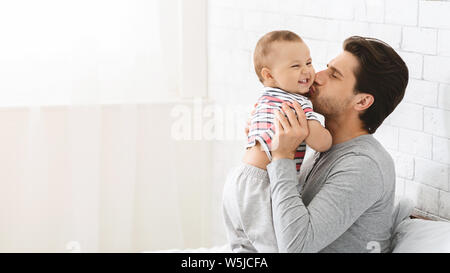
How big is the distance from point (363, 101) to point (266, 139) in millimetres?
291

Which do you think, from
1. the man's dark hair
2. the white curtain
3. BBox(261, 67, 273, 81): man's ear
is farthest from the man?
the white curtain

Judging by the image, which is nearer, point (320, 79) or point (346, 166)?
point (346, 166)

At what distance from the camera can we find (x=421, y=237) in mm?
1755

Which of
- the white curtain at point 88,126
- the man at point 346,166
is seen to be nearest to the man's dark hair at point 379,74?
the man at point 346,166

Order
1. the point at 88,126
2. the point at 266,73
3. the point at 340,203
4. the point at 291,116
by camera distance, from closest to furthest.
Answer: the point at 340,203 → the point at 291,116 → the point at 266,73 → the point at 88,126

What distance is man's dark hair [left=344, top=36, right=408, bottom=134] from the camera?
1.71 meters

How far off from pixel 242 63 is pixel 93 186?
0.93m

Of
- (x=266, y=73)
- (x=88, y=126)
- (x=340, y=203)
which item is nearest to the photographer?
(x=340, y=203)

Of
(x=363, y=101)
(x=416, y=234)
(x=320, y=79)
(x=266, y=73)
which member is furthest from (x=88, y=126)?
(x=416, y=234)

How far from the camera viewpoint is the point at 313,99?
1.85 meters

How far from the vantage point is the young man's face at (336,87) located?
69.6 inches

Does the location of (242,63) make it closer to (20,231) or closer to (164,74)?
(164,74)

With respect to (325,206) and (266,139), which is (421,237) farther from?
(266,139)

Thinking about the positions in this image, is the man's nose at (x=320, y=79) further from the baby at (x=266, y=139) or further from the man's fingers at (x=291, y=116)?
the man's fingers at (x=291, y=116)
